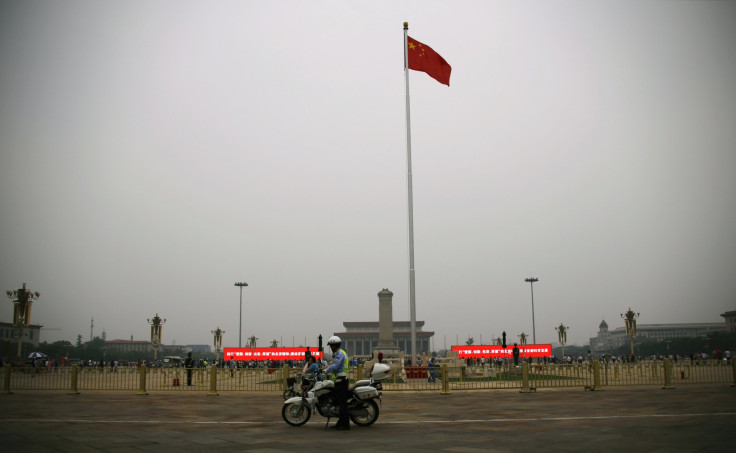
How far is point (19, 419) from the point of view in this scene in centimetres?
1071

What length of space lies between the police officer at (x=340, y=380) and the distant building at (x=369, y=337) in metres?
107

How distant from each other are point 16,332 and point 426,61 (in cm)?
8973

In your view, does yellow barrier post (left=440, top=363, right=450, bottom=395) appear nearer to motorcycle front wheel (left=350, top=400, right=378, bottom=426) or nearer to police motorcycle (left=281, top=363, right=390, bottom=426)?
police motorcycle (left=281, top=363, right=390, bottom=426)

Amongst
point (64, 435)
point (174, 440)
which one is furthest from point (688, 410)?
point (64, 435)

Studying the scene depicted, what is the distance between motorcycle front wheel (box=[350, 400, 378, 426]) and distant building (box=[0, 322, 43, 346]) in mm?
94826

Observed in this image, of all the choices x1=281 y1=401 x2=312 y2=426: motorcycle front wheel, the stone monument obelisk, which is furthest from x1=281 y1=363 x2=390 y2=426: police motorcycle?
the stone monument obelisk

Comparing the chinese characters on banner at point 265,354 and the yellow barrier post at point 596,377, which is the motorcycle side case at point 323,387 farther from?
the chinese characters on banner at point 265,354

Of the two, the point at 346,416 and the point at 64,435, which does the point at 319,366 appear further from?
the point at 64,435

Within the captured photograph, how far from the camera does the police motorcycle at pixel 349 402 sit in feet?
32.2

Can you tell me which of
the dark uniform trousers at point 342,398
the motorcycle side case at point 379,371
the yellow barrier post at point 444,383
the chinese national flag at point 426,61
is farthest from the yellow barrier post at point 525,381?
the chinese national flag at point 426,61

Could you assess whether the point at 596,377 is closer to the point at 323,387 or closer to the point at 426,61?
the point at 323,387

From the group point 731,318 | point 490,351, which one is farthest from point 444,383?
point 731,318

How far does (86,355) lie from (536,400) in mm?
104313

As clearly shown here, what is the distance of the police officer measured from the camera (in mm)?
9578
